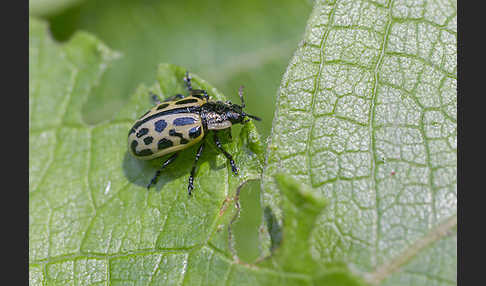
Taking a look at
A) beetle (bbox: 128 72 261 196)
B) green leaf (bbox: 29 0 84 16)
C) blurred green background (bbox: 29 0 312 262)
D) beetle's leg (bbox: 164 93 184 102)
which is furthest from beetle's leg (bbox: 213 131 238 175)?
green leaf (bbox: 29 0 84 16)

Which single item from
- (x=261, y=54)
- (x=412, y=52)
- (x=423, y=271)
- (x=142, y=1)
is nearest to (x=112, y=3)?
(x=142, y=1)

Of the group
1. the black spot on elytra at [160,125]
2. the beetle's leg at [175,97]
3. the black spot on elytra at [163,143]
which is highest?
the beetle's leg at [175,97]

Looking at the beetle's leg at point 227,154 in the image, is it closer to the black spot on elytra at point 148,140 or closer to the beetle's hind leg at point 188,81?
the beetle's hind leg at point 188,81

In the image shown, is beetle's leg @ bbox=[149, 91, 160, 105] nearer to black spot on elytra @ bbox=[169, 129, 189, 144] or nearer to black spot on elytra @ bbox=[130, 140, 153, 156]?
black spot on elytra @ bbox=[169, 129, 189, 144]

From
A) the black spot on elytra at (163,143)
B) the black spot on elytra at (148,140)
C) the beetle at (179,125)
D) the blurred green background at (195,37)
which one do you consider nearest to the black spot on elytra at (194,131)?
the beetle at (179,125)

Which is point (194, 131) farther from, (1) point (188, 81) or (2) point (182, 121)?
(1) point (188, 81)

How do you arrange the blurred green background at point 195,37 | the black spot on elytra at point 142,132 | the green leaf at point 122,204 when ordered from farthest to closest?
1. the blurred green background at point 195,37
2. the black spot on elytra at point 142,132
3. the green leaf at point 122,204
